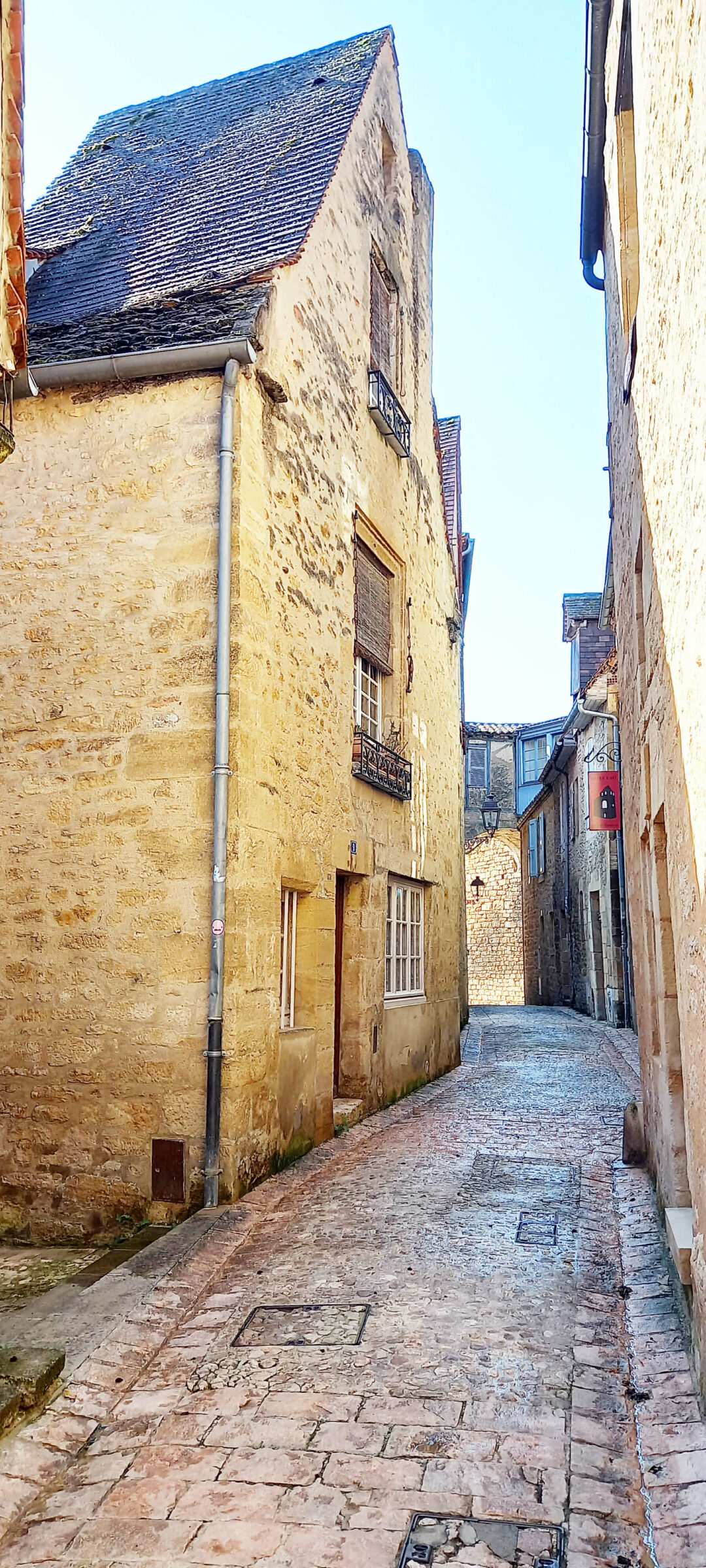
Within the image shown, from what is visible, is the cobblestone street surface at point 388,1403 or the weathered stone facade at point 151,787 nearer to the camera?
the cobblestone street surface at point 388,1403

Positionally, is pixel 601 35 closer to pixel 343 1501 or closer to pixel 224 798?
pixel 224 798

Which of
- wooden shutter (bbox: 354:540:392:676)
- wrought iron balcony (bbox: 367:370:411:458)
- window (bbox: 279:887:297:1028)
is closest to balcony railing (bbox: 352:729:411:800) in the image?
wooden shutter (bbox: 354:540:392:676)

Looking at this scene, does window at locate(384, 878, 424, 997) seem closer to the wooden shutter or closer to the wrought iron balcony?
the wooden shutter

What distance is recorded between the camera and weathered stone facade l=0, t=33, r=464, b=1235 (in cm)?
546

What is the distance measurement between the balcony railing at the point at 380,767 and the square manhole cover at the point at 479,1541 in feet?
19.0

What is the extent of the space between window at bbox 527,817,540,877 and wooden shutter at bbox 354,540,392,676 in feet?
53.6

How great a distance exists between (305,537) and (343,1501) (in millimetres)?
5593

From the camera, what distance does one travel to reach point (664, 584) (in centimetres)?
360

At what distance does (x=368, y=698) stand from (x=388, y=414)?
2544 mm

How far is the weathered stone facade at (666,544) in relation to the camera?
2646 mm

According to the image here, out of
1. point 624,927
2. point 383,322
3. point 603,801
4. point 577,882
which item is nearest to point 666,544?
point 383,322

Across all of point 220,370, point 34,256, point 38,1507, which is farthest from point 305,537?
point 38,1507

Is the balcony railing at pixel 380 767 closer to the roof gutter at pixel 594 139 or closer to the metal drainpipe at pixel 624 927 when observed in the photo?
the roof gutter at pixel 594 139

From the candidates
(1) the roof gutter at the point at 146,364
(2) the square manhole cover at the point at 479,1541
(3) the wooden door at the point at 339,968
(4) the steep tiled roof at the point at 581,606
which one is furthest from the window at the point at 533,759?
(2) the square manhole cover at the point at 479,1541
